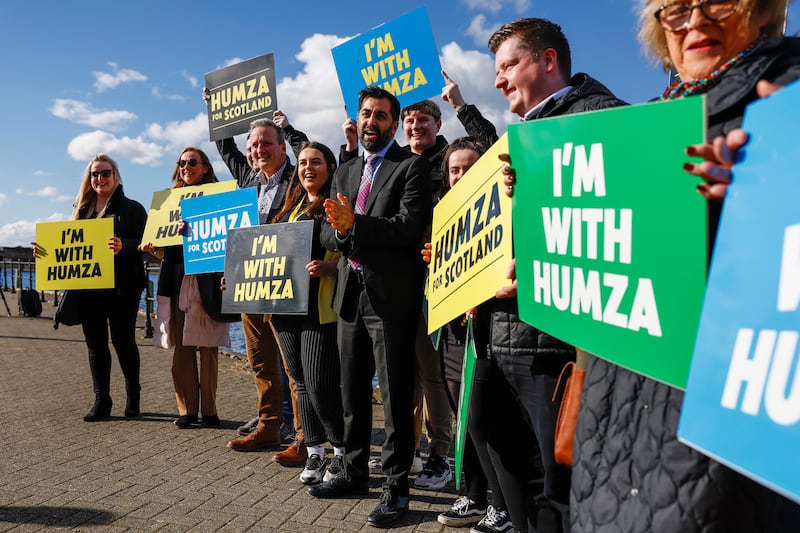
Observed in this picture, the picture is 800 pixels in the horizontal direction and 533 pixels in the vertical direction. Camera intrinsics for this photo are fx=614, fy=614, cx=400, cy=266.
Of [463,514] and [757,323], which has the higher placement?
[757,323]

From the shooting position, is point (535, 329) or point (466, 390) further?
point (466, 390)

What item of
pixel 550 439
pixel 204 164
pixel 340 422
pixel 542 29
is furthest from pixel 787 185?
pixel 204 164

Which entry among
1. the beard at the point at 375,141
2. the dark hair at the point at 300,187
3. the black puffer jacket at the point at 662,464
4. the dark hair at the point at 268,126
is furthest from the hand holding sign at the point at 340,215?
the black puffer jacket at the point at 662,464

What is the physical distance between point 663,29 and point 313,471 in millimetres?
3433

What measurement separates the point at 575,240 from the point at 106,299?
17.7 ft

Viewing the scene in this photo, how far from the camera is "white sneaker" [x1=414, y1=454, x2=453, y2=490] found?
4.14m

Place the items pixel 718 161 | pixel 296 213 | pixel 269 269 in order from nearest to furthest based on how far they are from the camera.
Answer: pixel 718 161
pixel 269 269
pixel 296 213

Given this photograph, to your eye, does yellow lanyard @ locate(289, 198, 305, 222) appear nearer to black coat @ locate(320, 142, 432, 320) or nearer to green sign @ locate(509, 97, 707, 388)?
black coat @ locate(320, 142, 432, 320)

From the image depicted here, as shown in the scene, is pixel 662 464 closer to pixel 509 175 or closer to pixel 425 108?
pixel 509 175

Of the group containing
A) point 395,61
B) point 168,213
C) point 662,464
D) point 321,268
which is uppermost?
point 395,61

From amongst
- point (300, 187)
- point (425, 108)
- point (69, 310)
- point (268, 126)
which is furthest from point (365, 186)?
point (69, 310)

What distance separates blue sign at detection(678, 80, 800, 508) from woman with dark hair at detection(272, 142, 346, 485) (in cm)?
311

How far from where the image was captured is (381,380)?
3627 millimetres

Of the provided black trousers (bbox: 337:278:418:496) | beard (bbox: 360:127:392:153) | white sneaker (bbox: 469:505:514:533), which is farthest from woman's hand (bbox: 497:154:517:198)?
white sneaker (bbox: 469:505:514:533)
